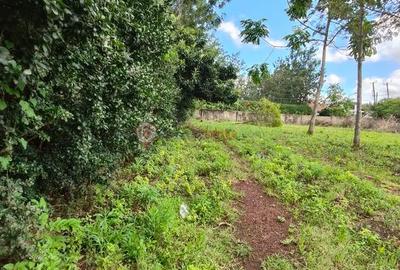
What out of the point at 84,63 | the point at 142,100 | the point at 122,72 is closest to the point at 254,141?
the point at 142,100

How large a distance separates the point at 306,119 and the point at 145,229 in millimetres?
24780

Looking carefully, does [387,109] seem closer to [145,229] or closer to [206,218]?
[206,218]

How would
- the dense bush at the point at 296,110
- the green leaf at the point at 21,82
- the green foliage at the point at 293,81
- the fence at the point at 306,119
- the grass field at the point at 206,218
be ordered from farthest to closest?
1. the green foliage at the point at 293,81
2. the dense bush at the point at 296,110
3. the fence at the point at 306,119
4. the grass field at the point at 206,218
5. the green leaf at the point at 21,82

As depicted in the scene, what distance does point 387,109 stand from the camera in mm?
25641

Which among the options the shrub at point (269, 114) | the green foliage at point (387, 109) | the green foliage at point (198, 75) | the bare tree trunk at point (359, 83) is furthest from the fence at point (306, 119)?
the green foliage at point (198, 75)

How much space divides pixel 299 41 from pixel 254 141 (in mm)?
5192

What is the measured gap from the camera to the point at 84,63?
2.81m

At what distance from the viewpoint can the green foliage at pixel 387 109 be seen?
24731 mm

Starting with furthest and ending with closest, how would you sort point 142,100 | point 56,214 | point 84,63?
1. point 142,100
2. point 56,214
3. point 84,63

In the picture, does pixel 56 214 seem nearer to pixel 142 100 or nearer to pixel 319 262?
pixel 142 100

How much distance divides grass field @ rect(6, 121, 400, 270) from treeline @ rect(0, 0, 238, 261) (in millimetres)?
289

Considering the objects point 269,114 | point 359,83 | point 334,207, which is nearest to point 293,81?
point 269,114

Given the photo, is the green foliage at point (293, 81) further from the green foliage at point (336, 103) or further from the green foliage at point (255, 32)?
the green foliage at point (255, 32)

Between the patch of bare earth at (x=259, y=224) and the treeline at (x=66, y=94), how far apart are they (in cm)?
174
